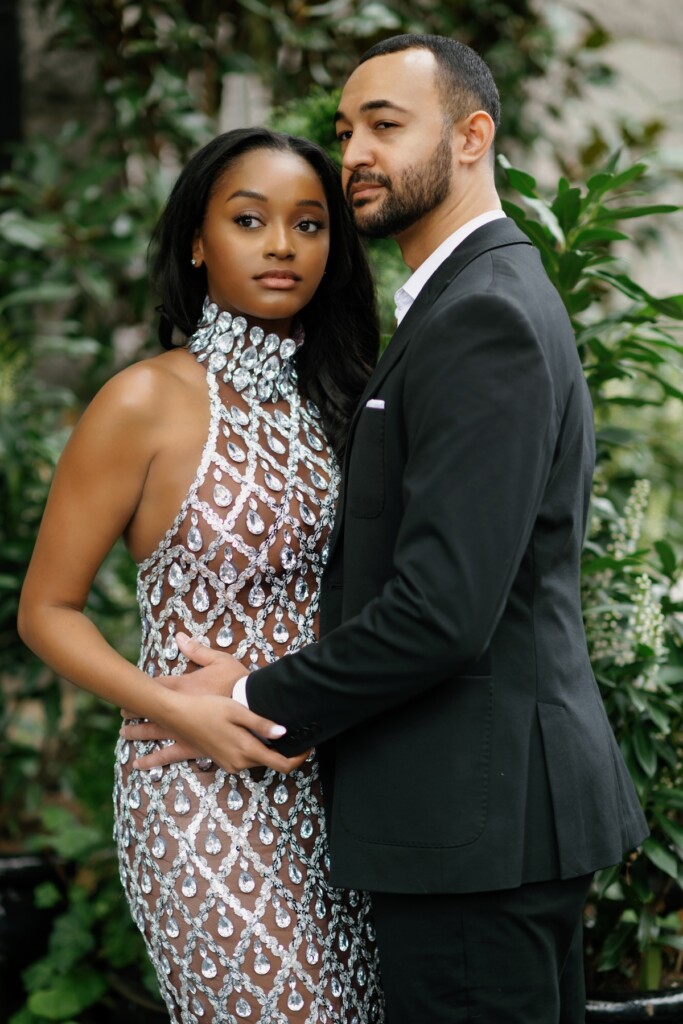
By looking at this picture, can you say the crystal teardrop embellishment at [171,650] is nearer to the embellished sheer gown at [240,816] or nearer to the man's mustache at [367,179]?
the embellished sheer gown at [240,816]

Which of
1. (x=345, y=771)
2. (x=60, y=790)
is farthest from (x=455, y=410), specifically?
(x=60, y=790)

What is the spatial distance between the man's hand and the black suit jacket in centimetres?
4

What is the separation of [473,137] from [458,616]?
27.4 inches

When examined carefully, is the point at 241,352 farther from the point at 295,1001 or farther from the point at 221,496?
the point at 295,1001

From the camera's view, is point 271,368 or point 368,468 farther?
point 271,368

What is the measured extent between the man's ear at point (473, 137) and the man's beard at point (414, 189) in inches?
0.9

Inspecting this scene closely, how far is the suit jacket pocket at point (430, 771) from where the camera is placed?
5.06 ft

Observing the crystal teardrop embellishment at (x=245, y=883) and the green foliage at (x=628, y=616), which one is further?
the green foliage at (x=628, y=616)

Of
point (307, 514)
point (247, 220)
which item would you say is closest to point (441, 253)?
point (247, 220)

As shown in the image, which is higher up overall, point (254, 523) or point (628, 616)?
point (254, 523)

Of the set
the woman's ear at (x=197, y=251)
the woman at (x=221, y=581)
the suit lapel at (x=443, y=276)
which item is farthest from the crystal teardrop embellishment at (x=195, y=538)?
Answer: the woman's ear at (x=197, y=251)

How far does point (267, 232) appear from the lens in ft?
6.11

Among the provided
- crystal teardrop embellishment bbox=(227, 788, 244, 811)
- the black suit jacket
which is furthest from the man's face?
crystal teardrop embellishment bbox=(227, 788, 244, 811)

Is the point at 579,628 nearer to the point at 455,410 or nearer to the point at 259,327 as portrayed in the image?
the point at 455,410
